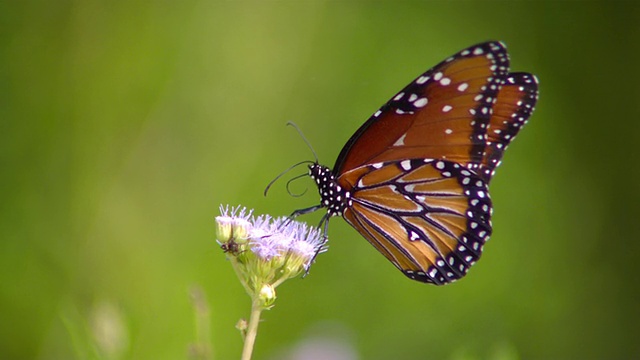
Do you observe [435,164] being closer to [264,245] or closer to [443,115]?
[443,115]

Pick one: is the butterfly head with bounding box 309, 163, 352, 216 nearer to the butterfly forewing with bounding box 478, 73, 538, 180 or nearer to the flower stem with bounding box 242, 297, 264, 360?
the butterfly forewing with bounding box 478, 73, 538, 180

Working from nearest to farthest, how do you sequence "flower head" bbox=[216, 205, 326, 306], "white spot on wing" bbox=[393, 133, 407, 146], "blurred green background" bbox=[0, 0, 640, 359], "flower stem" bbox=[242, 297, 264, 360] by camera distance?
"flower stem" bbox=[242, 297, 264, 360]
"flower head" bbox=[216, 205, 326, 306]
"white spot on wing" bbox=[393, 133, 407, 146]
"blurred green background" bbox=[0, 0, 640, 359]

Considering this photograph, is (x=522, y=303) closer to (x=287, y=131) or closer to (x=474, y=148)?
(x=287, y=131)

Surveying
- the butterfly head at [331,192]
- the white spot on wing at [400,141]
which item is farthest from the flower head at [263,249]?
the white spot on wing at [400,141]

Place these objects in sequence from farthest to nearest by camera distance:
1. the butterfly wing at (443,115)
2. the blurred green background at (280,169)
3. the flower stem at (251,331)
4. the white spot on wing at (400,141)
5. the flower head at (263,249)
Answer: the blurred green background at (280,169)
the white spot on wing at (400,141)
the butterfly wing at (443,115)
the flower head at (263,249)
the flower stem at (251,331)

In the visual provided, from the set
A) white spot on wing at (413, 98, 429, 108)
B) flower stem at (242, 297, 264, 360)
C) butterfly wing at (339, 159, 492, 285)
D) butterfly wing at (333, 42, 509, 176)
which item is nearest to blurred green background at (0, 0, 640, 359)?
butterfly wing at (339, 159, 492, 285)

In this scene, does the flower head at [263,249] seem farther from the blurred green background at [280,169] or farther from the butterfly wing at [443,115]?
the blurred green background at [280,169]

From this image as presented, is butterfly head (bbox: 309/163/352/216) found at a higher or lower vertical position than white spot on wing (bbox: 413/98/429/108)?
lower

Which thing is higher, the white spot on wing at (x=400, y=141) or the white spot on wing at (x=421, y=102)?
the white spot on wing at (x=421, y=102)

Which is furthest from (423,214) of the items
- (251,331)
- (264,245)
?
(251,331)
